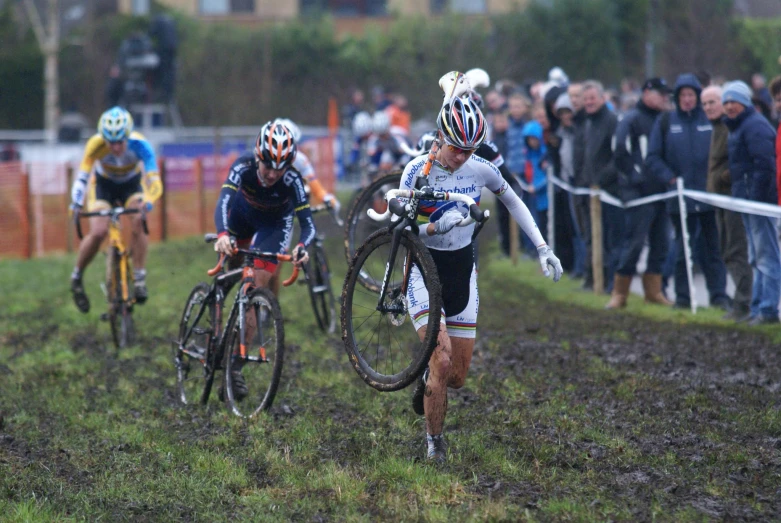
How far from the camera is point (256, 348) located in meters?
8.69

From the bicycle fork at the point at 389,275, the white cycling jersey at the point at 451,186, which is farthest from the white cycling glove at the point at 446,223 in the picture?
the bicycle fork at the point at 389,275

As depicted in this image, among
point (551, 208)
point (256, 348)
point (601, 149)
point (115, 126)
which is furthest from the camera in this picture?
point (551, 208)

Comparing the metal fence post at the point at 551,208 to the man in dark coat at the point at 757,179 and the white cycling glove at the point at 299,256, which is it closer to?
the man in dark coat at the point at 757,179

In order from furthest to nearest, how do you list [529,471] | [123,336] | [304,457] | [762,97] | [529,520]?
[762,97], [123,336], [304,457], [529,471], [529,520]

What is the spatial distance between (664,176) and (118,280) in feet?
18.8

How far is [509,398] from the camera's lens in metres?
8.89

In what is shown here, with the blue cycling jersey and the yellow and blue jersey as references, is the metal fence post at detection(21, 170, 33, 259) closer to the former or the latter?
the yellow and blue jersey

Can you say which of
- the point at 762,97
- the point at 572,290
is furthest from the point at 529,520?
the point at 762,97

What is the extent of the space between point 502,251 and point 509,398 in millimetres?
10545

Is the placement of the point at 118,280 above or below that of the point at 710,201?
below

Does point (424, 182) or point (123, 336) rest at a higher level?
point (424, 182)

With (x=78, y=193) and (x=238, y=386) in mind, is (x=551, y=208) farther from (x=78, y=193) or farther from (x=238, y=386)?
(x=238, y=386)

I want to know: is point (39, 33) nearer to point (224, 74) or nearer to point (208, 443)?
point (224, 74)


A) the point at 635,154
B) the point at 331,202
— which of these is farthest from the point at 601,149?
the point at 331,202
